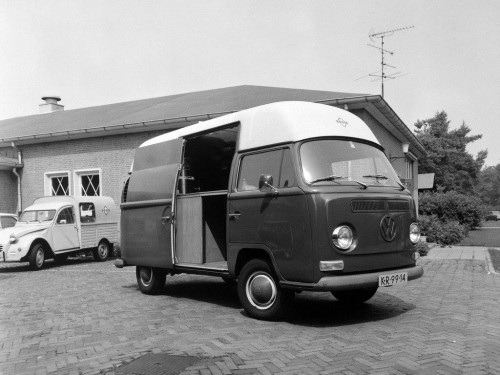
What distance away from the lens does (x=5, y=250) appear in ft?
42.2

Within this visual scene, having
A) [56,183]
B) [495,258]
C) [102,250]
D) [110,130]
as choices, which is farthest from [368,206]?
[56,183]

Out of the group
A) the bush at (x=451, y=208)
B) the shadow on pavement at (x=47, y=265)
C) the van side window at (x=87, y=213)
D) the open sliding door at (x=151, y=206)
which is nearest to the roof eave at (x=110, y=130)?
the van side window at (x=87, y=213)

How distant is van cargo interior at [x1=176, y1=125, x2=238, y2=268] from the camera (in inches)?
297

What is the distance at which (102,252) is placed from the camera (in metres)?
15.3

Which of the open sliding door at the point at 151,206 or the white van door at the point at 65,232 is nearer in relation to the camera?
the open sliding door at the point at 151,206

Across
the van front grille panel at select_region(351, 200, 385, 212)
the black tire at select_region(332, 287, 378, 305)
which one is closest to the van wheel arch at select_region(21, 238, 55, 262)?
the black tire at select_region(332, 287, 378, 305)

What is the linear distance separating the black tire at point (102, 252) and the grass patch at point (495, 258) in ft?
36.3

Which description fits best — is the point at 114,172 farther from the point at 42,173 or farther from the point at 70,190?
the point at 42,173

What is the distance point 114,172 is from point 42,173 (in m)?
3.49

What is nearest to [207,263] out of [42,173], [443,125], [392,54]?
[42,173]

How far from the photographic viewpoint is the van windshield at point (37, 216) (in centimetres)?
1402

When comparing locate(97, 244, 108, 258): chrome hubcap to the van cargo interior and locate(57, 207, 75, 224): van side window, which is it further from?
the van cargo interior

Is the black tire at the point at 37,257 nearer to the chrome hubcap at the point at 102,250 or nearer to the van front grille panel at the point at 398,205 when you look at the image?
the chrome hubcap at the point at 102,250

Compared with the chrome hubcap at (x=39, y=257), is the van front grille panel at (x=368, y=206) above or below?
above
